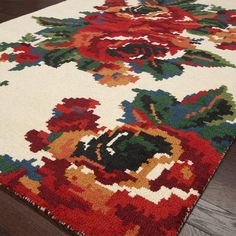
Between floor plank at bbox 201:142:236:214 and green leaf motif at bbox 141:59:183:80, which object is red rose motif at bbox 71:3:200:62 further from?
floor plank at bbox 201:142:236:214

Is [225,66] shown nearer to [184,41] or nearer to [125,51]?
[184,41]

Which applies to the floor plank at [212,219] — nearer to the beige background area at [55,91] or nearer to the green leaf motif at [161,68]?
the beige background area at [55,91]

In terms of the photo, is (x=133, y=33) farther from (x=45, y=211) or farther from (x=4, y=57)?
(x=45, y=211)

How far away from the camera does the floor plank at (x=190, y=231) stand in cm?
77

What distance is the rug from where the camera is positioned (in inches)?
32.6

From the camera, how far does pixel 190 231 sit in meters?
0.78

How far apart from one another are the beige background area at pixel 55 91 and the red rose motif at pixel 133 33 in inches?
7.1

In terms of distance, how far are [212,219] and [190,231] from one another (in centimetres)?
7

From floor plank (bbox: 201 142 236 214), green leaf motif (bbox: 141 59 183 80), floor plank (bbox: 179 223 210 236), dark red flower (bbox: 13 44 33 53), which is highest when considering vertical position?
dark red flower (bbox: 13 44 33 53)

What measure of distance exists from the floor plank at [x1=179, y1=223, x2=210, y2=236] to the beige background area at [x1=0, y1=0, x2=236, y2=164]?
16.3 inches

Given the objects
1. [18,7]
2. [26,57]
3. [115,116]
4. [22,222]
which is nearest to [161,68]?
[115,116]

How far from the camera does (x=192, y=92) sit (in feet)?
4.06

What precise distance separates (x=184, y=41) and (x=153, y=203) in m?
1.02

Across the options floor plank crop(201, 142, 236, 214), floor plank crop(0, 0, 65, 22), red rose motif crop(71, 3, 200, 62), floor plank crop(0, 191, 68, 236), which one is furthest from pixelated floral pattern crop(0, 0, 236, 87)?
floor plank crop(0, 191, 68, 236)
